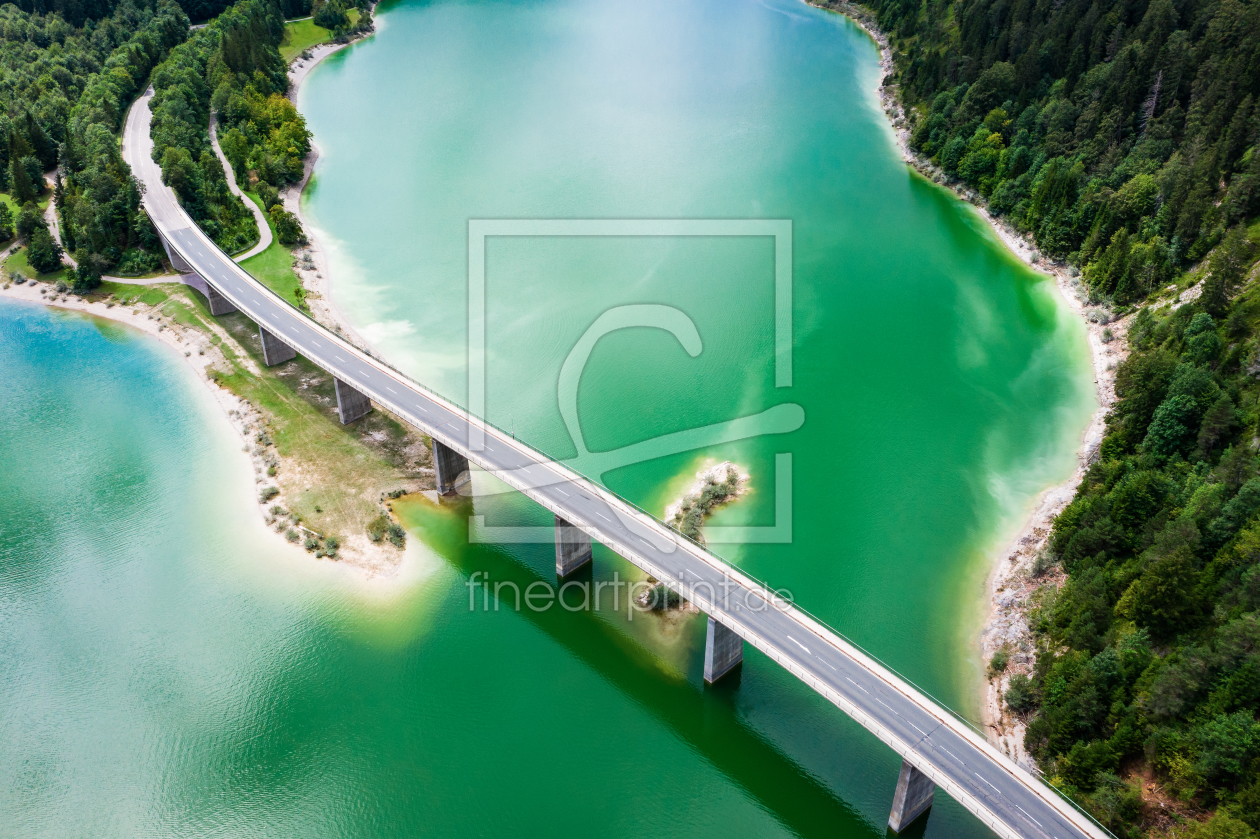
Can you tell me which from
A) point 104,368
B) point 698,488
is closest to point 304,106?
point 104,368

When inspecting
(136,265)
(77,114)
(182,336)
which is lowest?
(182,336)

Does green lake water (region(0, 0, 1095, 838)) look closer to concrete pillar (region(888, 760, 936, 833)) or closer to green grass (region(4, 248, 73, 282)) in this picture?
concrete pillar (region(888, 760, 936, 833))

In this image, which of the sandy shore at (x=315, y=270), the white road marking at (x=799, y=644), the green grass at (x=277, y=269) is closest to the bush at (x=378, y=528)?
the sandy shore at (x=315, y=270)

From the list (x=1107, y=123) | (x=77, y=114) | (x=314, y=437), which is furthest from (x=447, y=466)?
(x=77, y=114)

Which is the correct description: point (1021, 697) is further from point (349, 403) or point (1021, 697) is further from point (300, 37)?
point (300, 37)

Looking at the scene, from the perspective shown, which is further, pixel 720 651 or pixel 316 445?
pixel 316 445
